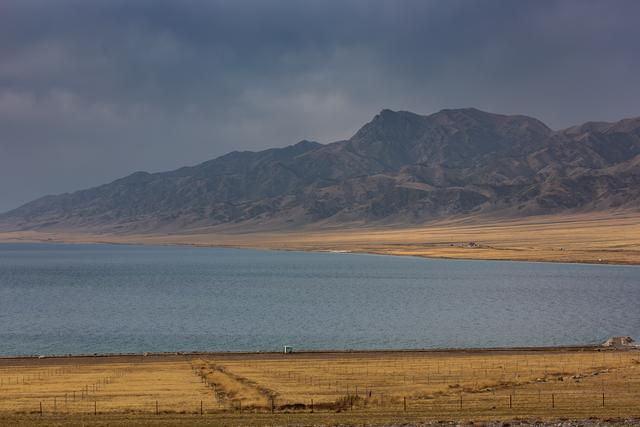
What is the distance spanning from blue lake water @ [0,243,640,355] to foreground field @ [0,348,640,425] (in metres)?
10.6

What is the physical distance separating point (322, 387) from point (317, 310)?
176ft

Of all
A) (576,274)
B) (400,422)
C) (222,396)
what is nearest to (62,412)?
(222,396)

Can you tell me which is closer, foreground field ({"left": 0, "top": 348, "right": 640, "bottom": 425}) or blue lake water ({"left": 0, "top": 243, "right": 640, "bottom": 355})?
foreground field ({"left": 0, "top": 348, "right": 640, "bottom": 425})

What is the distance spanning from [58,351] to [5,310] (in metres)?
38.9

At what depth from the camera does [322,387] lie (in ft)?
149

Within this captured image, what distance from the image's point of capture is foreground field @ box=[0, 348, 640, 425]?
35594 millimetres

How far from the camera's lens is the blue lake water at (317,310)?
242ft

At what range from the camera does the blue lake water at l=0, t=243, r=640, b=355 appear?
73688 millimetres

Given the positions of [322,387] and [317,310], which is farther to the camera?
[317,310]

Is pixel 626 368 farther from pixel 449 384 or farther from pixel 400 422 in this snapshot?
pixel 400 422

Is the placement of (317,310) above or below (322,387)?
below

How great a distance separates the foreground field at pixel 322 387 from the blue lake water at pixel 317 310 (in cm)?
1061

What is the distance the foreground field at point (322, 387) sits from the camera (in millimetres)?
35594

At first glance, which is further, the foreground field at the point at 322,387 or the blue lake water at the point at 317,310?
the blue lake water at the point at 317,310
